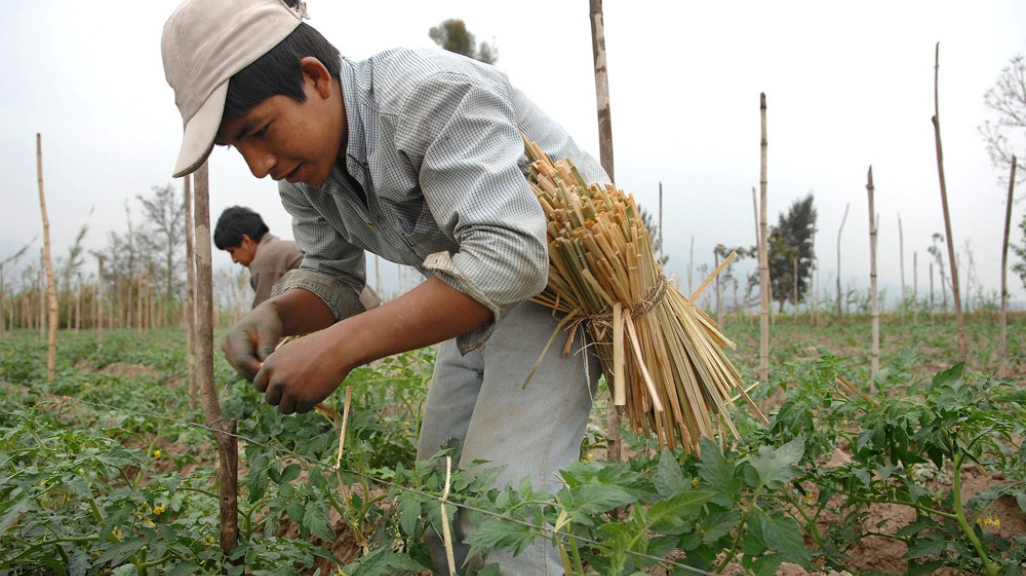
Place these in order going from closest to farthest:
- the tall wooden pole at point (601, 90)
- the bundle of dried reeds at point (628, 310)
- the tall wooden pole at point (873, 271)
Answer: the bundle of dried reeds at point (628, 310), the tall wooden pole at point (601, 90), the tall wooden pole at point (873, 271)

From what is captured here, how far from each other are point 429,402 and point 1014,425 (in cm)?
136

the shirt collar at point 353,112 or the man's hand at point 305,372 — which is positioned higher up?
the shirt collar at point 353,112

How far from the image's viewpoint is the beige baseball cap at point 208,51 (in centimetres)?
119

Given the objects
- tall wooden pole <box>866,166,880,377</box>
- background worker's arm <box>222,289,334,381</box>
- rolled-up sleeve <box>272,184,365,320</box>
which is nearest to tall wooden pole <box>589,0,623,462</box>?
rolled-up sleeve <box>272,184,365,320</box>

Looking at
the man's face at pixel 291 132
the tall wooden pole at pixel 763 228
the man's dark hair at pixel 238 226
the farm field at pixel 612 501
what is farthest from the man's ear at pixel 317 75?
the man's dark hair at pixel 238 226

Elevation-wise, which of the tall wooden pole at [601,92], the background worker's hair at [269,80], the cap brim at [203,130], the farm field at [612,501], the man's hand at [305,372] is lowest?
the farm field at [612,501]

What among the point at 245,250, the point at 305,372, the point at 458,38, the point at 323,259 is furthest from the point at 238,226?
the point at 458,38

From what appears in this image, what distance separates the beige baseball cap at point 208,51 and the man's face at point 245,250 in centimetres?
318

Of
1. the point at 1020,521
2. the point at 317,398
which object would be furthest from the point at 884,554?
the point at 317,398

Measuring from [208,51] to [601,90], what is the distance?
1.53 metres

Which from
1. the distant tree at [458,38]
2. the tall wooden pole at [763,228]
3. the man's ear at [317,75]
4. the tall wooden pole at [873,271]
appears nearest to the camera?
the man's ear at [317,75]

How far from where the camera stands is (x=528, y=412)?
1425mm

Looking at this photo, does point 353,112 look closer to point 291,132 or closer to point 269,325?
point 291,132

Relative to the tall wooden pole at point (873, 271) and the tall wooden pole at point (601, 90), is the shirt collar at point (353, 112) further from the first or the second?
the tall wooden pole at point (873, 271)
